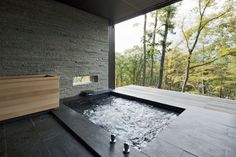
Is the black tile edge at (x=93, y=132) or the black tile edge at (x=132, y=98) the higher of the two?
the black tile edge at (x=132, y=98)

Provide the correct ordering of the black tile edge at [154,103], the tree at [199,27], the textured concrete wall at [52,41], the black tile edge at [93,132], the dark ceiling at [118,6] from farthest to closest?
the tree at [199,27] → the dark ceiling at [118,6] → the black tile edge at [154,103] → the textured concrete wall at [52,41] → the black tile edge at [93,132]

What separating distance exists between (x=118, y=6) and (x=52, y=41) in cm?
195

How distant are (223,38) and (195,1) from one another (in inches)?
83.3

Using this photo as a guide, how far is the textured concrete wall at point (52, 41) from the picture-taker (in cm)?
268

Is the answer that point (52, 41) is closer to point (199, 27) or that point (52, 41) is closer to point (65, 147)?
→ point (65, 147)

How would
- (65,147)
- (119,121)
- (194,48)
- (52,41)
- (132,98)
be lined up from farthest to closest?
(194,48) < (132,98) < (52,41) < (119,121) < (65,147)

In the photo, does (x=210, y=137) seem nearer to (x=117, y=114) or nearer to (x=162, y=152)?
(x=162, y=152)

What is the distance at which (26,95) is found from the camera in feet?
7.73

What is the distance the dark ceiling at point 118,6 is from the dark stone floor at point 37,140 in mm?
2914

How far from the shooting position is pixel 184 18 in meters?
6.47

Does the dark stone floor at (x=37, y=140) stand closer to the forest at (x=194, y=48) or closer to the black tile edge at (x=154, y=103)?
the black tile edge at (x=154, y=103)

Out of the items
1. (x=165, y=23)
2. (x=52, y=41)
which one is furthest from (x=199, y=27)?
(x=52, y=41)

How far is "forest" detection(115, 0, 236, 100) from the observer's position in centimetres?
561

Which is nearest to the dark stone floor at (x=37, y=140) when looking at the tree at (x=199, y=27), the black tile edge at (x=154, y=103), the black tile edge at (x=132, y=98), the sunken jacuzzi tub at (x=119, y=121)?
the sunken jacuzzi tub at (x=119, y=121)
